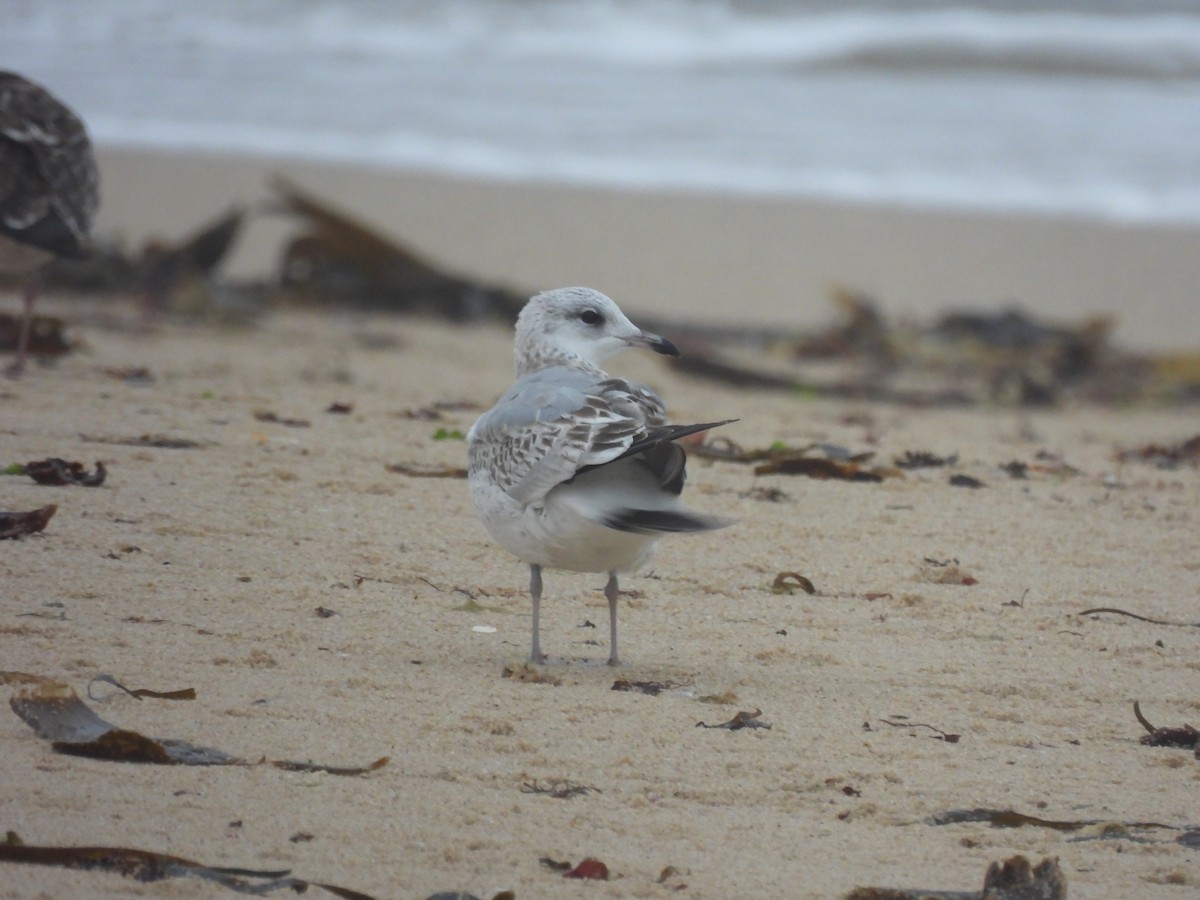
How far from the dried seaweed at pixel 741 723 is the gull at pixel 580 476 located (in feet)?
1.42

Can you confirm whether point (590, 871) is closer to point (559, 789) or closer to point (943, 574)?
point (559, 789)

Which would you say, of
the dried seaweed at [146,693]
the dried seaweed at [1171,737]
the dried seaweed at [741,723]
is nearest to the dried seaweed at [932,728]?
the dried seaweed at [741,723]

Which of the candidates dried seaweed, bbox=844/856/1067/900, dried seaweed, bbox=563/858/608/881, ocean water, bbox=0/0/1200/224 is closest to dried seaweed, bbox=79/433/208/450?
dried seaweed, bbox=563/858/608/881

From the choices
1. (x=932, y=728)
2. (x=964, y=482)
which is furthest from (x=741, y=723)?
(x=964, y=482)

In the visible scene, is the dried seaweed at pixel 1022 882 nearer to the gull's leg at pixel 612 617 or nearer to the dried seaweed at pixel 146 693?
the gull's leg at pixel 612 617

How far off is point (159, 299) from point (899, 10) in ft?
63.1

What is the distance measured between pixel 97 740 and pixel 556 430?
1.30 meters

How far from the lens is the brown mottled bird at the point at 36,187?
22.9ft

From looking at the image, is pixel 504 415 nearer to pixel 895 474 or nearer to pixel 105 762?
pixel 105 762

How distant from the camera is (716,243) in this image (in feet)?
41.9

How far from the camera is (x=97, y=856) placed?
9.05ft

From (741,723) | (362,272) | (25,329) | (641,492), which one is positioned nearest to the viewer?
(741,723)

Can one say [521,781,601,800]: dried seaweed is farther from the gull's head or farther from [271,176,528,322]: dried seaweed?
[271,176,528,322]: dried seaweed

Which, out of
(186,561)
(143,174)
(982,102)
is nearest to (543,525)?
(186,561)
